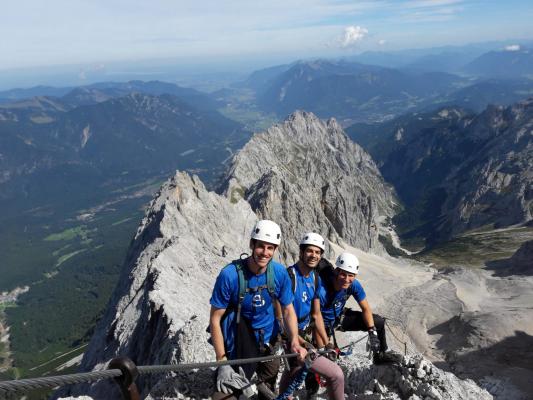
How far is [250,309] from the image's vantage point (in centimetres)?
1072

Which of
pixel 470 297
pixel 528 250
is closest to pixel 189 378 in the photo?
pixel 470 297

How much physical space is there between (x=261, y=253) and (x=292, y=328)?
7.96 feet

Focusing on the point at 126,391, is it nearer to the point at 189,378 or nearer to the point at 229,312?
the point at 229,312

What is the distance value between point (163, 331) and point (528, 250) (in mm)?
96966

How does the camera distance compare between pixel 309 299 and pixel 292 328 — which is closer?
pixel 292 328

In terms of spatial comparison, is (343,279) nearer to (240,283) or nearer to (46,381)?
(240,283)

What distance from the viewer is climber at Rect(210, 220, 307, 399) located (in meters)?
10.4

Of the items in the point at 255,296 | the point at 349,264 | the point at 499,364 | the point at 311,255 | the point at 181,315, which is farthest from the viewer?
the point at 499,364

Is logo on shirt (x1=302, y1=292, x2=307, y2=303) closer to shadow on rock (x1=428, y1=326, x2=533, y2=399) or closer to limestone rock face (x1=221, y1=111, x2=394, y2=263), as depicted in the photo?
shadow on rock (x1=428, y1=326, x2=533, y2=399)

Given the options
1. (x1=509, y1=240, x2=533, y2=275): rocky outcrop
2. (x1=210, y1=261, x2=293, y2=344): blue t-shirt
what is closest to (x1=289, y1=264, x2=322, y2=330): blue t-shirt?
(x1=210, y1=261, x2=293, y2=344): blue t-shirt

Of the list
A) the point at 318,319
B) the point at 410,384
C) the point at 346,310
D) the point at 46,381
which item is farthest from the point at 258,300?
the point at 410,384

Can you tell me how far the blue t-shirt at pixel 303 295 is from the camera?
503 inches

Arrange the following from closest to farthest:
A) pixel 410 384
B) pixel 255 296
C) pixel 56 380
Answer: pixel 56 380, pixel 255 296, pixel 410 384

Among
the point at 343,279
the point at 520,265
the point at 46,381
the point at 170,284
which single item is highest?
the point at 46,381
